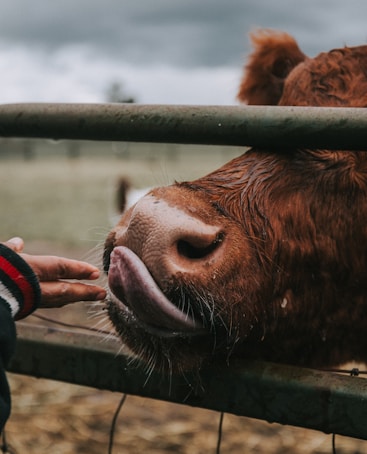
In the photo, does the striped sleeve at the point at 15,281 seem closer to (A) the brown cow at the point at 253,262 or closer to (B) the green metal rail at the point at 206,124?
(A) the brown cow at the point at 253,262

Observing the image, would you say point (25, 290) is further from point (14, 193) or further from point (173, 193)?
point (14, 193)

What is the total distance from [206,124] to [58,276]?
57 centimetres

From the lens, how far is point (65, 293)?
175 cm

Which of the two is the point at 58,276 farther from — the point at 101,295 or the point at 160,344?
the point at 160,344

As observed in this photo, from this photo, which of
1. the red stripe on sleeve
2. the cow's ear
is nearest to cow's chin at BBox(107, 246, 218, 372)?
the red stripe on sleeve

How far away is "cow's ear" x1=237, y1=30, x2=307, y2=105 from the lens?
10.7ft

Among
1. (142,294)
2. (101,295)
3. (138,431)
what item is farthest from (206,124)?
(138,431)

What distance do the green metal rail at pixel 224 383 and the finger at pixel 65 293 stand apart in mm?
200

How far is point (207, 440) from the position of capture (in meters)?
3.74

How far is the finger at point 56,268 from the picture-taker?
166cm

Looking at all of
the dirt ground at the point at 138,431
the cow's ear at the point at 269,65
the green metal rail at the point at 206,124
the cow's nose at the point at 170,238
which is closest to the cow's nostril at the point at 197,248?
the cow's nose at the point at 170,238

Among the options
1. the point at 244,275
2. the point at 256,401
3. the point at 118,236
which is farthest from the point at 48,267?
the point at 256,401

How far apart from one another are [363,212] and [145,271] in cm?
79

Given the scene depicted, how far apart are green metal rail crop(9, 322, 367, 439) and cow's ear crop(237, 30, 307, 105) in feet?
6.29
